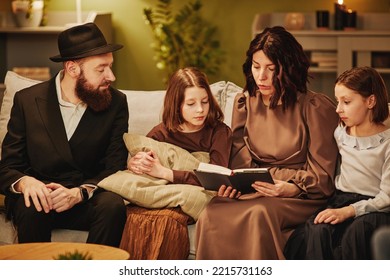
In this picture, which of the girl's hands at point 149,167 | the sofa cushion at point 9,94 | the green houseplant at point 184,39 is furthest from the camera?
the green houseplant at point 184,39

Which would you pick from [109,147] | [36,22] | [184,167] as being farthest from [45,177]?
[36,22]

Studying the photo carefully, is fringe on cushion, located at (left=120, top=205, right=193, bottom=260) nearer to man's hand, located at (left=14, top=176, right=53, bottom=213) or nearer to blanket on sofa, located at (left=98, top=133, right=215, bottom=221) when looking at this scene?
blanket on sofa, located at (left=98, top=133, right=215, bottom=221)

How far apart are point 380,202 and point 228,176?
538mm

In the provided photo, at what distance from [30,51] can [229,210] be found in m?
3.40

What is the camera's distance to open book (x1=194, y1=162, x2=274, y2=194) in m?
3.05

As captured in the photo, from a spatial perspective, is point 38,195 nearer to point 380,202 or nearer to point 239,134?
point 239,134

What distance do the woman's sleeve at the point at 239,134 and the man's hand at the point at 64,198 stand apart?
62cm

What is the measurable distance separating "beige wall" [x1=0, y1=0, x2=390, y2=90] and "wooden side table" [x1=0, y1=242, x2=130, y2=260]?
3.40 m

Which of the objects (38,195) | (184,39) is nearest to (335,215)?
(38,195)

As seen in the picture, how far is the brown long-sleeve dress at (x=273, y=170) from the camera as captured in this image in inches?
122

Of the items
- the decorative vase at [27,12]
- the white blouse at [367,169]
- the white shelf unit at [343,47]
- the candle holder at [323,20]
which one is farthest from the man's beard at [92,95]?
the candle holder at [323,20]

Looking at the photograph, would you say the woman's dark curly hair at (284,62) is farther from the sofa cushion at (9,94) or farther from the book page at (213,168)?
the sofa cushion at (9,94)

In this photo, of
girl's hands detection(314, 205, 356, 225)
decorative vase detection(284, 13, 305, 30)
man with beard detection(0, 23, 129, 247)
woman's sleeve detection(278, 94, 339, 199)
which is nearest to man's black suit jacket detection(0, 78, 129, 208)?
man with beard detection(0, 23, 129, 247)

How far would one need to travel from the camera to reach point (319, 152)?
3219mm
